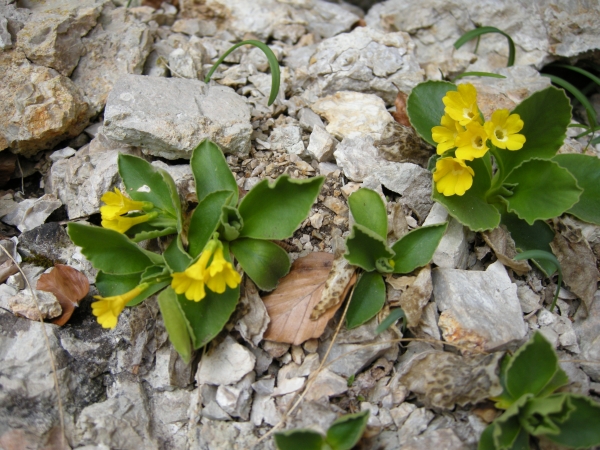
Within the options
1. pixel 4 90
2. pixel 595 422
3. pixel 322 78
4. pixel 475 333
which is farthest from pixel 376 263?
pixel 4 90

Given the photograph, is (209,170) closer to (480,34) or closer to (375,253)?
(375,253)

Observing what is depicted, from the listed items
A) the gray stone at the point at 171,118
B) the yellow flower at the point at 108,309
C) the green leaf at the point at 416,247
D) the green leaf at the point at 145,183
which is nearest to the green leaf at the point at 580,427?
the green leaf at the point at 416,247

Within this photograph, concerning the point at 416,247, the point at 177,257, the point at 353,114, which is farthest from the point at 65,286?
the point at 353,114

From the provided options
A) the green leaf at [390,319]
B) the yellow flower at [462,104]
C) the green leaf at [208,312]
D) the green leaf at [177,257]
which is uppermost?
the yellow flower at [462,104]

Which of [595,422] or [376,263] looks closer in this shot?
[595,422]

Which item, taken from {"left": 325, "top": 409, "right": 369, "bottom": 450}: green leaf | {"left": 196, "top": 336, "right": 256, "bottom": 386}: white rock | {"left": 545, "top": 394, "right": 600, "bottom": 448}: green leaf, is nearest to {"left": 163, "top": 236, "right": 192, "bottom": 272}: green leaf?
{"left": 196, "top": 336, "right": 256, "bottom": 386}: white rock

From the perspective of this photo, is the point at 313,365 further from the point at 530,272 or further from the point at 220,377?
the point at 530,272

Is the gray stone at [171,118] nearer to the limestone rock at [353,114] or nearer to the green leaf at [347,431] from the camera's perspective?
the limestone rock at [353,114]
